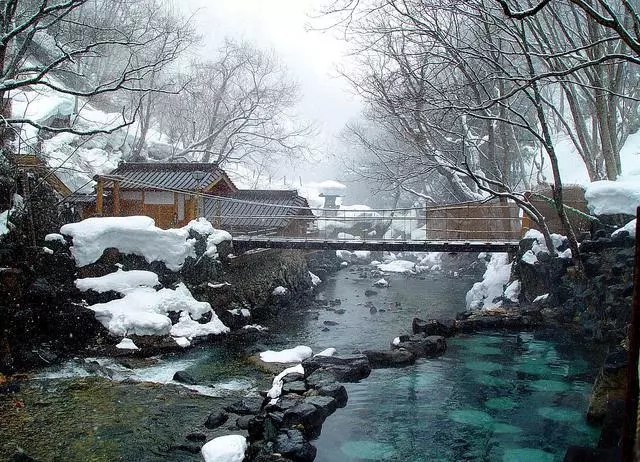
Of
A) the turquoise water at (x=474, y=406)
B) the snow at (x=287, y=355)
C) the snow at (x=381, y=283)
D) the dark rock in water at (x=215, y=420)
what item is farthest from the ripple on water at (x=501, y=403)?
the snow at (x=381, y=283)

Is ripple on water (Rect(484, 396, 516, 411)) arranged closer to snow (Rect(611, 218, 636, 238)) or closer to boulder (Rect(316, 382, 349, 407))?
boulder (Rect(316, 382, 349, 407))

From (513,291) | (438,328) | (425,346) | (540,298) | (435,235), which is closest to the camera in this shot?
(425,346)

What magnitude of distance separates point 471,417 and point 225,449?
332 cm

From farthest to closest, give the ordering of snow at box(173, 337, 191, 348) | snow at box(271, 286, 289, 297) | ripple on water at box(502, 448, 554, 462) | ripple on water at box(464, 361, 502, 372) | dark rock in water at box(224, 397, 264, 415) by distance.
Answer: snow at box(271, 286, 289, 297) < snow at box(173, 337, 191, 348) < ripple on water at box(464, 361, 502, 372) < dark rock in water at box(224, 397, 264, 415) < ripple on water at box(502, 448, 554, 462)

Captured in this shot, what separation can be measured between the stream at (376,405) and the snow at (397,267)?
53.8 feet

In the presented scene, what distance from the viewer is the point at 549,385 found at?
7969 millimetres

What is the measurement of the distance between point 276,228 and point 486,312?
9331 mm

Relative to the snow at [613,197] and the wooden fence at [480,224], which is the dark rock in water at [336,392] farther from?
the wooden fence at [480,224]

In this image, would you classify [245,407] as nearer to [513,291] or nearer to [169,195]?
[513,291]

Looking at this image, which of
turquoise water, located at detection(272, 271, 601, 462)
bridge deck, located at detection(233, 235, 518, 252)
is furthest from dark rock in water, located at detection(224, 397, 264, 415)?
bridge deck, located at detection(233, 235, 518, 252)

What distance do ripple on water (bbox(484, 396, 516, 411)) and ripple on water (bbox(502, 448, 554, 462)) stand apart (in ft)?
4.22

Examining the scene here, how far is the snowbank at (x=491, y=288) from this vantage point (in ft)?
51.9

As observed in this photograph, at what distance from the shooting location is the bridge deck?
1394 centimetres

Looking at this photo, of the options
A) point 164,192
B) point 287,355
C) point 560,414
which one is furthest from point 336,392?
point 164,192
